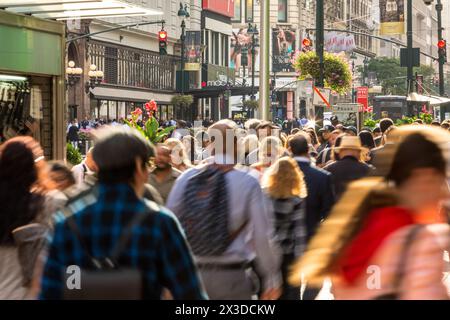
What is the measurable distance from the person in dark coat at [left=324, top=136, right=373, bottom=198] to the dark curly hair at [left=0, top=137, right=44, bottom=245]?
5322 millimetres

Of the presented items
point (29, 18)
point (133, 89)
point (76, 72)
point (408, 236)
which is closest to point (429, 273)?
point (408, 236)

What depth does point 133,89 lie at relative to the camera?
67562 mm

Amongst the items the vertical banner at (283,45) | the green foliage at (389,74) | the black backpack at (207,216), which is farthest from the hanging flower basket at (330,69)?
the green foliage at (389,74)

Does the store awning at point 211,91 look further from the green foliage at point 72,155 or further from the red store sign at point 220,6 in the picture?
the green foliage at point 72,155

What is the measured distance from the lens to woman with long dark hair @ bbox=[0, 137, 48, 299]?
259 inches

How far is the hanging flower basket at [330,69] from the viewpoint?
124 ft

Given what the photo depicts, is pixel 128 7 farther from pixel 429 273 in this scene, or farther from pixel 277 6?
pixel 277 6

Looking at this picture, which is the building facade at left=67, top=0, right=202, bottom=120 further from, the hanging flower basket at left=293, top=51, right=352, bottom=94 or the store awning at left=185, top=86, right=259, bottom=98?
the hanging flower basket at left=293, top=51, right=352, bottom=94

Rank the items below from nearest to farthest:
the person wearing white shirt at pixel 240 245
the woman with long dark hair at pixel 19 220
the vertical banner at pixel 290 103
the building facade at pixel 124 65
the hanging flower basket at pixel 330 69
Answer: the woman with long dark hair at pixel 19 220, the person wearing white shirt at pixel 240 245, the hanging flower basket at pixel 330 69, the building facade at pixel 124 65, the vertical banner at pixel 290 103

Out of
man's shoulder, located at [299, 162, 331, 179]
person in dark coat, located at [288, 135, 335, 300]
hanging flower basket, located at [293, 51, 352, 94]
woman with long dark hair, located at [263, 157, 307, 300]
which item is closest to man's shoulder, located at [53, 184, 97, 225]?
woman with long dark hair, located at [263, 157, 307, 300]

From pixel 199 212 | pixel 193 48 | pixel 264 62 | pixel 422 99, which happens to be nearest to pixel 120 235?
pixel 199 212

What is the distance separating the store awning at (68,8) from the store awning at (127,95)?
41079 millimetres

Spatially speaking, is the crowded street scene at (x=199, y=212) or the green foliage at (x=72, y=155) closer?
the crowded street scene at (x=199, y=212)

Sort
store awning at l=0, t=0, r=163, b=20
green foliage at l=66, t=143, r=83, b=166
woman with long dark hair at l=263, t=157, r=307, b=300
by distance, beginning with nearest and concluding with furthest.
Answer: woman with long dark hair at l=263, t=157, r=307, b=300 → store awning at l=0, t=0, r=163, b=20 → green foliage at l=66, t=143, r=83, b=166
